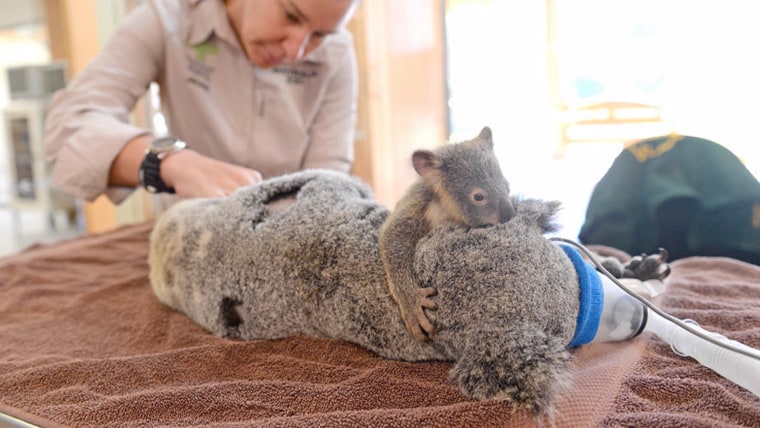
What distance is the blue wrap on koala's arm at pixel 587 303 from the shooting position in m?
0.66

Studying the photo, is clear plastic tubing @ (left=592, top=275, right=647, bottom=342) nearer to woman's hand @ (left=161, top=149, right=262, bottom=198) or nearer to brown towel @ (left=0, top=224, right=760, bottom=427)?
brown towel @ (left=0, top=224, right=760, bottom=427)

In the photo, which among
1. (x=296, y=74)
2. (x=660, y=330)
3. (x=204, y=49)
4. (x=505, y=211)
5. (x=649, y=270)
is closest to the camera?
(x=505, y=211)

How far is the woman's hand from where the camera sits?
1.08 m

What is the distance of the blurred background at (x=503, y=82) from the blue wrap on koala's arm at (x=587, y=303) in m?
0.83

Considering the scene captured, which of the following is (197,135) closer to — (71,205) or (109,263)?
(109,263)

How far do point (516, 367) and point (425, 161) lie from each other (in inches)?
11.6

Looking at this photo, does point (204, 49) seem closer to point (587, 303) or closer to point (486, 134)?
point (486, 134)

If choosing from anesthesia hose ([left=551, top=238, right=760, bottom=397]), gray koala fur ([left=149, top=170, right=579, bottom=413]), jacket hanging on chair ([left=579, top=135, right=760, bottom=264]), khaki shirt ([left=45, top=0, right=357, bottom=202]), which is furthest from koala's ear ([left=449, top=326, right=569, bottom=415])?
khaki shirt ([left=45, top=0, right=357, bottom=202])

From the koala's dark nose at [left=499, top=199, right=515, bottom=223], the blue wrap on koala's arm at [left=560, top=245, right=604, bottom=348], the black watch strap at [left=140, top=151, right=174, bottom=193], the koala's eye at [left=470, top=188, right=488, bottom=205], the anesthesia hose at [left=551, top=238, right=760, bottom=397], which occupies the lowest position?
the anesthesia hose at [left=551, top=238, right=760, bottom=397]

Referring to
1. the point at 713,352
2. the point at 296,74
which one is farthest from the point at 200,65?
the point at 713,352

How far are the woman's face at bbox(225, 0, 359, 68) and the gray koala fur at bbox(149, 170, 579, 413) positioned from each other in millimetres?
462

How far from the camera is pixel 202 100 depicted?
5.10 feet

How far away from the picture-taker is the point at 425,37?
3834 millimetres

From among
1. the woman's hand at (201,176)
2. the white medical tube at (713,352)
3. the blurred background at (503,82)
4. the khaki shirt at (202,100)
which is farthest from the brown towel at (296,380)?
the blurred background at (503,82)
